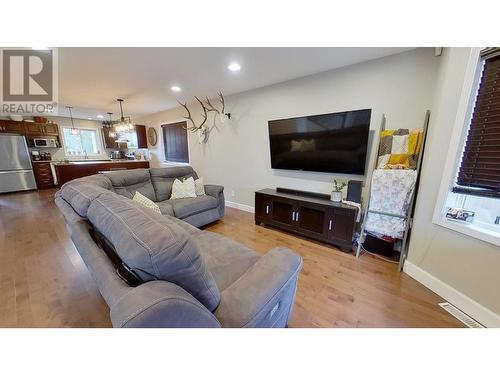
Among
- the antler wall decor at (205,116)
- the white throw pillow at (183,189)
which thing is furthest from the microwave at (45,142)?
the white throw pillow at (183,189)

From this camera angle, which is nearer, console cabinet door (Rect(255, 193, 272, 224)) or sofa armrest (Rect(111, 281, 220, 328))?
sofa armrest (Rect(111, 281, 220, 328))

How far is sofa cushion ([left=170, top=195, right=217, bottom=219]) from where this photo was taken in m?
2.62

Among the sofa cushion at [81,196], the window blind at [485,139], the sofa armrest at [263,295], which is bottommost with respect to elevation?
the sofa armrest at [263,295]

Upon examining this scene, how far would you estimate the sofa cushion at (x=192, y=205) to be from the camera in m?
2.62

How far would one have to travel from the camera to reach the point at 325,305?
1.49 m

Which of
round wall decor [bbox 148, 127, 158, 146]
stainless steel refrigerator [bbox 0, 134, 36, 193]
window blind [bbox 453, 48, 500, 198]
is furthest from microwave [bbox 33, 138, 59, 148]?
window blind [bbox 453, 48, 500, 198]

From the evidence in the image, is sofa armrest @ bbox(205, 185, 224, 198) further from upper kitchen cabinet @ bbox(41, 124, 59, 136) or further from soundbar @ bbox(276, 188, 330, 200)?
upper kitchen cabinet @ bbox(41, 124, 59, 136)

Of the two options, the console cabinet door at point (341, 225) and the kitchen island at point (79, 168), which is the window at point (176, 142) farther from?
the console cabinet door at point (341, 225)

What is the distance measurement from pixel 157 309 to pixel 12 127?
26.0 ft

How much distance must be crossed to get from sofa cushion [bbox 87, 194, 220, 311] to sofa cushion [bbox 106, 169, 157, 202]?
2144 millimetres

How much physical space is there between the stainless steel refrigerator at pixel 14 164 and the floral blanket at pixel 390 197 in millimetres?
8341

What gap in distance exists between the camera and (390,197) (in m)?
1.99

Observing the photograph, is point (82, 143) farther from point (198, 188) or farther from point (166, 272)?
point (166, 272)
